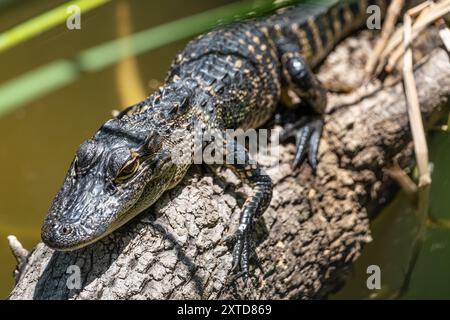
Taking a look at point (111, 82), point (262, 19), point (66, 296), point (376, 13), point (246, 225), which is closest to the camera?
point (66, 296)

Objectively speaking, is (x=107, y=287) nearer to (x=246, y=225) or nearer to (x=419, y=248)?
(x=246, y=225)

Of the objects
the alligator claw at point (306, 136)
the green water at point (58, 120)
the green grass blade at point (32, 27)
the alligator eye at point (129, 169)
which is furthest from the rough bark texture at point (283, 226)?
the green grass blade at point (32, 27)

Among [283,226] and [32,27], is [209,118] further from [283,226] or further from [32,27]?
[32,27]

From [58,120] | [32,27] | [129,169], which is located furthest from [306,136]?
[58,120]

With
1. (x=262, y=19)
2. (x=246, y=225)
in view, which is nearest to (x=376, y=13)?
(x=262, y=19)

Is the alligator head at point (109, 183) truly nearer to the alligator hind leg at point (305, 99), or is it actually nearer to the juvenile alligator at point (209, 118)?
the juvenile alligator at point (209, 118)

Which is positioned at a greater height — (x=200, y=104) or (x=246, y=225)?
(x=200, y=104)

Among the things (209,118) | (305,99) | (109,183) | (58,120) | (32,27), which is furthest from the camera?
(58,120)
